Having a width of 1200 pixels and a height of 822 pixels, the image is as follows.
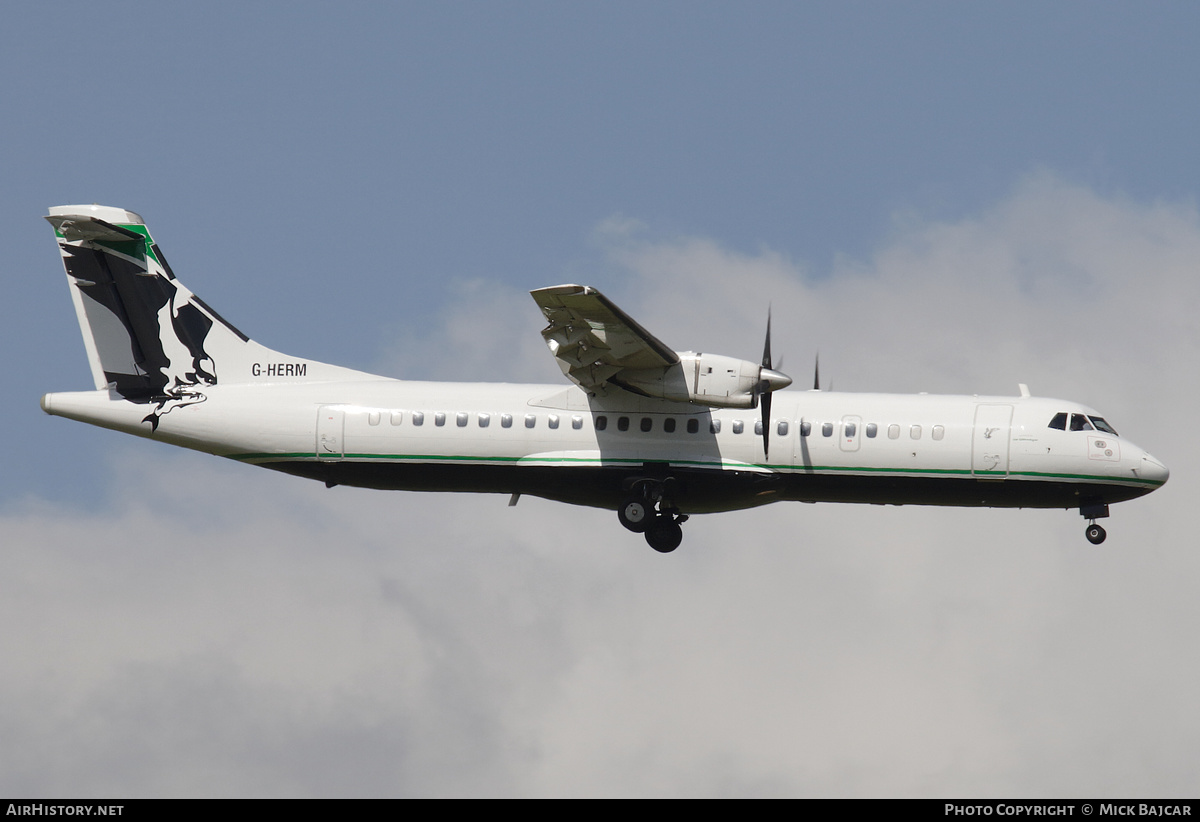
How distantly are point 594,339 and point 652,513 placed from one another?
438 centimetres

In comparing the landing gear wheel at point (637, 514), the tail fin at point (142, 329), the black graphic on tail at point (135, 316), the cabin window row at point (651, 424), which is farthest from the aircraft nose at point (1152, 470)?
the black graphic on tail at point (135, 316)

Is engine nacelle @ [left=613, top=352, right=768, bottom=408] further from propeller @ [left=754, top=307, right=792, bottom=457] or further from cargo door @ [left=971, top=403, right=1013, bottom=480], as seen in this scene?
cargo door @ [left=971, top=403, right=1013, bottom=480]

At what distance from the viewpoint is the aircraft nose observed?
100ft

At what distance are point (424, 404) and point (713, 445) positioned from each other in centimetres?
659

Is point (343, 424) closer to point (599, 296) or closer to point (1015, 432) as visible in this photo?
point (599, 296)

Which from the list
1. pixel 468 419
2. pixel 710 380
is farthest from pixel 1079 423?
pixel 468 419

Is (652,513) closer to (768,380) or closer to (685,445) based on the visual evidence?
(685,445)

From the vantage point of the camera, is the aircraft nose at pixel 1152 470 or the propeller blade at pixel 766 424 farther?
the aircraft nose at pixel 1152 470

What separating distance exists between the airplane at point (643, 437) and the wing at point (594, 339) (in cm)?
6

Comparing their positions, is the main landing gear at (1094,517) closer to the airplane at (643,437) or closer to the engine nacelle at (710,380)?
the airplane at (643,437)

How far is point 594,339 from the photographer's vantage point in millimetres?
29016

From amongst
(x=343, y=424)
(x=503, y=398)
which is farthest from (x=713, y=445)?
(x=343, y=424)

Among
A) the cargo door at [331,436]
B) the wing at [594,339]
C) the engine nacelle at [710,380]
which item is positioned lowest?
the cargo door at [331,436]

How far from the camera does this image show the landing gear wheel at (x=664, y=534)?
103 feet
